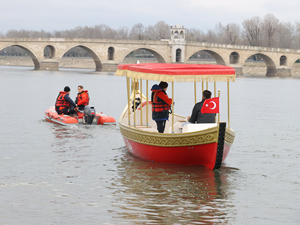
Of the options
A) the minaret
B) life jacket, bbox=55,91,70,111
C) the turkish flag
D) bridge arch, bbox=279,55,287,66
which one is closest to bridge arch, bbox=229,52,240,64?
bridge arch, bbox=279,55,287,66

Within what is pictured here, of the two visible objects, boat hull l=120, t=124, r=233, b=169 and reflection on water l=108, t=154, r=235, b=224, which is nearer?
reflection on water l=108, t=154, r=235, b=224

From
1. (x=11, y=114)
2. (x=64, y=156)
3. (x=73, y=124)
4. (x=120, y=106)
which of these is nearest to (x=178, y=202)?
(x=64, y=156)

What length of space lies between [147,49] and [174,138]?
64701 millimetres

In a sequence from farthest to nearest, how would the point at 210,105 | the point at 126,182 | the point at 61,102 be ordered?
1. the point at 61,102
2. the point at 210,105
3. the point at 126,182

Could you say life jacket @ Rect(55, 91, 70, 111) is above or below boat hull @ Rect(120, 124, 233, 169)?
above

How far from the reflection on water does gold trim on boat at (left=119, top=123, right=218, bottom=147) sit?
1.94 ft

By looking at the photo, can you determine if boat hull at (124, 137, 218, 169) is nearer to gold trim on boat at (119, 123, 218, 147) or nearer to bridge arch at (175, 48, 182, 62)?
gold trim on boat at (119, 123, 218, 147)

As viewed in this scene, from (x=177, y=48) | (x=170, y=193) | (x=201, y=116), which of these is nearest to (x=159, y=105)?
(x=201, y=116)

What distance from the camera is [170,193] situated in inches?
Answer: 380

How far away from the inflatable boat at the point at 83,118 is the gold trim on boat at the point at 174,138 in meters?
5.38

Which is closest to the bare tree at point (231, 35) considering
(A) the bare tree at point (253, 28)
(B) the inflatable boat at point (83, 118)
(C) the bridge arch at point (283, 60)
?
(A) the bare tree at point (253, 28)

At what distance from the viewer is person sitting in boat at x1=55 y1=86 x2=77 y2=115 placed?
17750 millimetres

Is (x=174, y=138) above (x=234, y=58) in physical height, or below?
below

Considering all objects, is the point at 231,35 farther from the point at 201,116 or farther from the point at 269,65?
the point at 201,116
